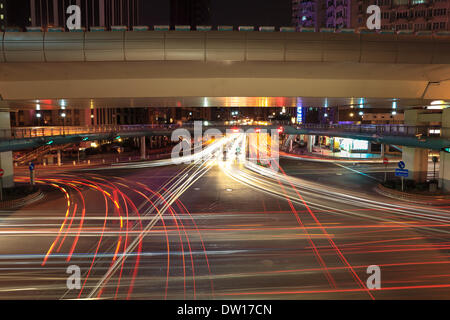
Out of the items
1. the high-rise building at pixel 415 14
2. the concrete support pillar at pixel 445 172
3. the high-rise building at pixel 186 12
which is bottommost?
the concrete support pillar at pixel 445 172

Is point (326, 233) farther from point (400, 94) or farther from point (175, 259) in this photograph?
point (400, 94)

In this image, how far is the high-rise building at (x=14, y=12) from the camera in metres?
99.9

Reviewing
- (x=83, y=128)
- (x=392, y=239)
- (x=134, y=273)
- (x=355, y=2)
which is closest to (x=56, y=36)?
(x=134, y=273)

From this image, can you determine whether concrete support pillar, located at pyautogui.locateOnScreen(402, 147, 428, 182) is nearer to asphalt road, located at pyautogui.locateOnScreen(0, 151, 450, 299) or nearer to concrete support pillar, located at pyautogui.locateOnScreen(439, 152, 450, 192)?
concrete support pillar, located at pyautogui.locateOnScreen(439, 152, 450, 192)

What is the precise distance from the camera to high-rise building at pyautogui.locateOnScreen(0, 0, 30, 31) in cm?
9988

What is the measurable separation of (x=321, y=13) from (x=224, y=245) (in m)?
97.6

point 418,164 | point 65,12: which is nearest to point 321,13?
point 65,12

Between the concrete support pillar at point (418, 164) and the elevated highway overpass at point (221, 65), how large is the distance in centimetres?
817

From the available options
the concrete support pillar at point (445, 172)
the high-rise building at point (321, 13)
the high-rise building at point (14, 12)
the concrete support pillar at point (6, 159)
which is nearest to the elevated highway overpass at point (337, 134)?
the concrete support pillar at point (6, 159)

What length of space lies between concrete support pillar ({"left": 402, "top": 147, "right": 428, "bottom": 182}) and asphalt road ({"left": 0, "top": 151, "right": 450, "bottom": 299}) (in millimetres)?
5628

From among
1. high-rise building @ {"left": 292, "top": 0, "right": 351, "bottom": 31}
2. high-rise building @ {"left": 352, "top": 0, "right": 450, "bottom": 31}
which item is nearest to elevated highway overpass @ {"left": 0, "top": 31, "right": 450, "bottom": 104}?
high-rise building @ {"left": 352, "top": 0, "right": 450, "bottom": 31}

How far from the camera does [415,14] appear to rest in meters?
55.6

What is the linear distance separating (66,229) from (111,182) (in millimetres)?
11986

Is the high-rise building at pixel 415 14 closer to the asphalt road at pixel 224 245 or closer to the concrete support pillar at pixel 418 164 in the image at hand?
the concrete support pillar at pixel 418 164
